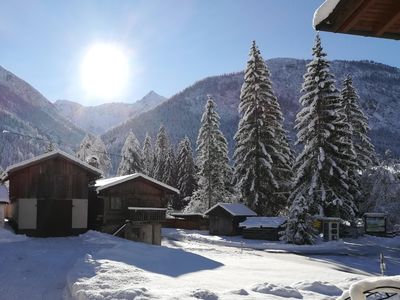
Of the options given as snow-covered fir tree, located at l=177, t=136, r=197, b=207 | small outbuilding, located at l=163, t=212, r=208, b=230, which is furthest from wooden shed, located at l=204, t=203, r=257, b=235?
snow-covered fir tree, located at l=177, t=136, r=197, b=207

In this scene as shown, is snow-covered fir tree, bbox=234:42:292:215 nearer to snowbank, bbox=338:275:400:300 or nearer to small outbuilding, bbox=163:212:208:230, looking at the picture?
small outbuilding, bbox=163:212:208:230

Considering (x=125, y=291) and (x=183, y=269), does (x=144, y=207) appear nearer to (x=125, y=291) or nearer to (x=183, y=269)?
(x=183, y=269)

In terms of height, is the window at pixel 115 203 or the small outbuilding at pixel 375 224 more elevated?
the window at pixel 115 203

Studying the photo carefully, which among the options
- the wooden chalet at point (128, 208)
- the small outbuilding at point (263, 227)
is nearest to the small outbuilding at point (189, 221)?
the small outbuilding at point (263, 227)

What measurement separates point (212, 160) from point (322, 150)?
53.6 feet

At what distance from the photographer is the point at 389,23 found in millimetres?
5449

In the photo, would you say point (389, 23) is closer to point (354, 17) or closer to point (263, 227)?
point (354, 17)

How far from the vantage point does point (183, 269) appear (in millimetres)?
17172

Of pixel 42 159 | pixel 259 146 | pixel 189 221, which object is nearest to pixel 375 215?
pixel 259 146

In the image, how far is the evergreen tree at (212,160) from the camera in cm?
5503

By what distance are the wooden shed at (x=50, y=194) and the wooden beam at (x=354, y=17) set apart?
27645 millimetres

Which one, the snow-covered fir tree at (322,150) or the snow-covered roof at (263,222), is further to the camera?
the snow-covered roof at (263,222)

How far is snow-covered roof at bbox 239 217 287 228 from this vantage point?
4306 centimetres

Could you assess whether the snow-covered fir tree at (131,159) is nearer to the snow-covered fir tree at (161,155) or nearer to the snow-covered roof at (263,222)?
the snow-covered fir tree at (161,155)
